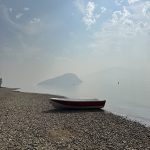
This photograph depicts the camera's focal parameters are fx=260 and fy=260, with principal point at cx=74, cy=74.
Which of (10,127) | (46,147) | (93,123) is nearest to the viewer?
(46,147)

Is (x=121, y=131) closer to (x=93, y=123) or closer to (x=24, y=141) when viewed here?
(x=93, y=123)

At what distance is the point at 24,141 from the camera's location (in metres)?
17.2

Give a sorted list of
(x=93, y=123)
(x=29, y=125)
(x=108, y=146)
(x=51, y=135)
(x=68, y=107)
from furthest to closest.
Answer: (x=68, y=107) < (x=93, y=123) < (x=29, y=125) < (x=51, y=135) < (x=108, y=146)

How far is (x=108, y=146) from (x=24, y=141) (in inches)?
227

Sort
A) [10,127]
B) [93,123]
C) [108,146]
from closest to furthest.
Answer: [108,146], [10,127], [93,123]

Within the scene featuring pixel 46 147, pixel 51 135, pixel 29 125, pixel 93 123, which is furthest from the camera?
pixel 93 123

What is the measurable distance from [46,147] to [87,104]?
22.2 meters

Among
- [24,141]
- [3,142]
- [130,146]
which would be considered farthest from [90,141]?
[3,142]

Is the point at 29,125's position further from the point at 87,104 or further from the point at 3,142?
the point at 87,104

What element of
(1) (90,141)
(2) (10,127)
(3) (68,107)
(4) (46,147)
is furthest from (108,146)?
(3) (68,107)

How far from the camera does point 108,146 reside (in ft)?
59.1

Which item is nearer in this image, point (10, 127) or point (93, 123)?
point (10, 127)

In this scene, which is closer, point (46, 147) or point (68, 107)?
point (46, 147)

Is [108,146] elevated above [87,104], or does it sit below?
below
